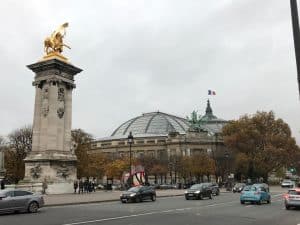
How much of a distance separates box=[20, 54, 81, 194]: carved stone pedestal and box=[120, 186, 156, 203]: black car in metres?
11.9

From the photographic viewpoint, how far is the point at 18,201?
26.1 m

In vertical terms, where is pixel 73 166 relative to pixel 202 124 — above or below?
below

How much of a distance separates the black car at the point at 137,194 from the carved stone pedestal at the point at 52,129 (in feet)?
39.1

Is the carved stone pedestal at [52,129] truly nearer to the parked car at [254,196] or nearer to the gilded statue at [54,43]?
the gilded statue at [54,43]

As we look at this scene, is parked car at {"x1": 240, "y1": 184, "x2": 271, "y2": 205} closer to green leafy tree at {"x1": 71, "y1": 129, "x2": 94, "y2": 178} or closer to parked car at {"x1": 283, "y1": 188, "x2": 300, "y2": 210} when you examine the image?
parked car at {"x1": 283, "y1": 188, "x2": 300, "y2": 210}

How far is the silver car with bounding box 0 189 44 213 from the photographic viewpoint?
997 inches

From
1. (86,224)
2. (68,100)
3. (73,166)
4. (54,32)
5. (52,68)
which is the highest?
(54,32)

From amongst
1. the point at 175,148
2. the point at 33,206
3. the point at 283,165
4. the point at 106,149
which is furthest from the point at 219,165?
the point at 33,206

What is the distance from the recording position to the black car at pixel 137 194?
127ft

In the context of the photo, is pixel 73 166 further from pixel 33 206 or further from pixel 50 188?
pixel 33 206

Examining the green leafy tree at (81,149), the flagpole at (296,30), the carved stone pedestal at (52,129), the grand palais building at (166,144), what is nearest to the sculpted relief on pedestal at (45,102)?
the carved stone pedestal at (52,129)

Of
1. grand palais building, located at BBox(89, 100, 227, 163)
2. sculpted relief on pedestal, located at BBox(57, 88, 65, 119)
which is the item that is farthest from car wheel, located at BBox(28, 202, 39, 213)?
grand palais building, located at BBox(89, 100, 227, 163)

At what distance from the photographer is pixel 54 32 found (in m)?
54.8

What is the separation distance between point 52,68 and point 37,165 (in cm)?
1082
